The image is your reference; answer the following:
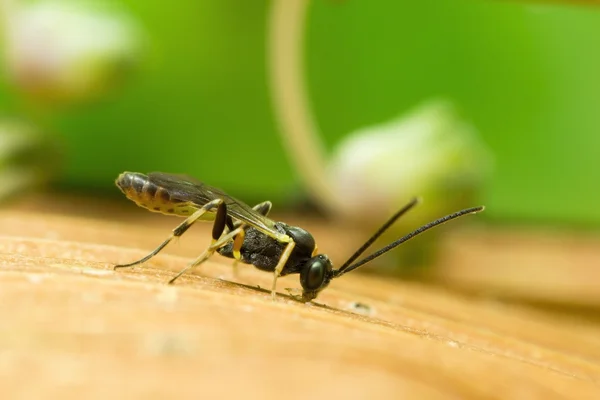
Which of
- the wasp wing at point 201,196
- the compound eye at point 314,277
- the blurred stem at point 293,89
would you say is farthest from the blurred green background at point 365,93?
the compound eye at point 314,277

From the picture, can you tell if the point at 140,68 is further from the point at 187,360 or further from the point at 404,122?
the point at 187,360

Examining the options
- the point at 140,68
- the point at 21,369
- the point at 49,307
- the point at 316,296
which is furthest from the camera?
the point at 140,68

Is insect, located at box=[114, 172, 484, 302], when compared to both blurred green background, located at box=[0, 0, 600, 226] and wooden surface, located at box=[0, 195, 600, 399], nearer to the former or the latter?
wooden surface, located at box=[0, 195, 600, 399]

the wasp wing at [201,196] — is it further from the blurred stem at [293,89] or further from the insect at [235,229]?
the blurred stem at [293,89]

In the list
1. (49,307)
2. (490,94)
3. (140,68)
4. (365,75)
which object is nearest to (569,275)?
(490,94)

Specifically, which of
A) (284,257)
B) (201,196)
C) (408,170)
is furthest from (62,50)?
(284,257)

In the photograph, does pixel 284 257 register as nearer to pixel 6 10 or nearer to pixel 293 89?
pixel 293 89

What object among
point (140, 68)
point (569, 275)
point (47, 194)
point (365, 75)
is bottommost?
point (47, 194)

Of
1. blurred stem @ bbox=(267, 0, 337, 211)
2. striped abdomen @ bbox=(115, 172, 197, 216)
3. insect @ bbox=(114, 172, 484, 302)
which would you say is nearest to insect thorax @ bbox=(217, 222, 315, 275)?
insect @ bbox=(114, 172, 484, 302)
